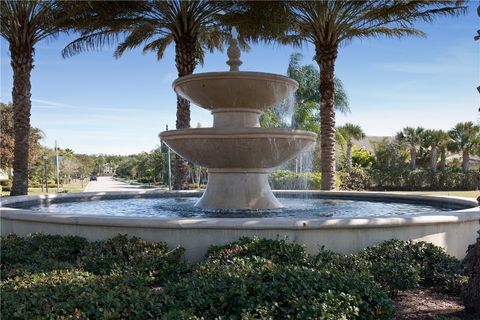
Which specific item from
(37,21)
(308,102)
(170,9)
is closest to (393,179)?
(308,102)

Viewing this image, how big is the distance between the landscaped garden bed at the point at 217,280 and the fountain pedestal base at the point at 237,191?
3177 millimetres

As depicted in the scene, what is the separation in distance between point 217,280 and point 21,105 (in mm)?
13053

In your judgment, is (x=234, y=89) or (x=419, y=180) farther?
(x=419, y=180)

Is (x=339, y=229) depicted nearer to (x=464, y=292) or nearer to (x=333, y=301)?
(x=464, y=292)

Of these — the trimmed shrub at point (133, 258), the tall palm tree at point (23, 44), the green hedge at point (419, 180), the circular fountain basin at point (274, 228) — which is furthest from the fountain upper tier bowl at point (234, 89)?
the green hedge at point (419, 180)

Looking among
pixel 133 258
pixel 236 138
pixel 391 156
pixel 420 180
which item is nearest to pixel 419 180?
pixel 420 180

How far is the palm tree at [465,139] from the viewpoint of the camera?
42156 millimetres

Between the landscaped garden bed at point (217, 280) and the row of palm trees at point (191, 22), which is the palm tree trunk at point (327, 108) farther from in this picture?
the landscaped garden bed at point (217, 280)

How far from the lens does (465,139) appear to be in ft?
139

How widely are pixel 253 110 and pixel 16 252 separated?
16.1 feet

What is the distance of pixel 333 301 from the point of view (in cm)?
362

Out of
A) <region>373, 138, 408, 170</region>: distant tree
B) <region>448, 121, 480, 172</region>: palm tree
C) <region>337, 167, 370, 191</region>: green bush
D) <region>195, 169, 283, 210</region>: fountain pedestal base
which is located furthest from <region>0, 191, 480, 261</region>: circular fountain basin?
<region>448, 121, 480, 172</region>: palm tree

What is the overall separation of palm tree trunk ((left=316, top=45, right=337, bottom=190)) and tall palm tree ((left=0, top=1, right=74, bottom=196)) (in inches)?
316

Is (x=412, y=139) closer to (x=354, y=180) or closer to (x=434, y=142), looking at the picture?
(x=434, y=142)
